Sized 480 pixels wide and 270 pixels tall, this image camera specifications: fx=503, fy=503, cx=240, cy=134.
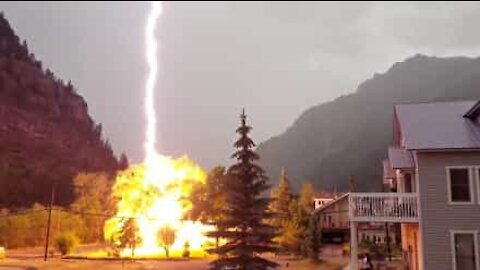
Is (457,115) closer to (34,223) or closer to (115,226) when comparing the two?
(115,226)

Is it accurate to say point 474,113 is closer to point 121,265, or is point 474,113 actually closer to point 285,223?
point 285,223

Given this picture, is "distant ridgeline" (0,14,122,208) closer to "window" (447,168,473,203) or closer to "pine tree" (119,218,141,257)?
"pine tree" (119,218,141,257)

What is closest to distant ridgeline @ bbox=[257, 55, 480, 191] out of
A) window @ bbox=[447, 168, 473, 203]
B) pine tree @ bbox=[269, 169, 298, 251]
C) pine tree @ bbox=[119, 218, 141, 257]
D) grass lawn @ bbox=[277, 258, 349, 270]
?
pine tree @ bbox=[269, 169, 298, 251]

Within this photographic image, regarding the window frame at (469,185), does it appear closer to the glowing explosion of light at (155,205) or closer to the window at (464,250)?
the window at (464,250)

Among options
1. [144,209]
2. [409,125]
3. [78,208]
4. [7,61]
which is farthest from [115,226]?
[7,61]

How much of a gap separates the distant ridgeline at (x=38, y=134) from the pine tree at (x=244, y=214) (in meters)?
67.7

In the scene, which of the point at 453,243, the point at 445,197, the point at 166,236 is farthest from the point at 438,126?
the point at 166,236

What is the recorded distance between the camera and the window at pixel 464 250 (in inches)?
723

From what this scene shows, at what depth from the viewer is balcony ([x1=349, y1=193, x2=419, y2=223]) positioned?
19.9 m

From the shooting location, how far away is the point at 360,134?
149000mm

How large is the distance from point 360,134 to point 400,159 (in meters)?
131

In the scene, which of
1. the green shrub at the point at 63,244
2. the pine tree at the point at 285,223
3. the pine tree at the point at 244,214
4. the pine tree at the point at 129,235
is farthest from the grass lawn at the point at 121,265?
the pine tree at the point at 244,214

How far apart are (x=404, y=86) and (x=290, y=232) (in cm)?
10593

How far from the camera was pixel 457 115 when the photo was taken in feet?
70.0
